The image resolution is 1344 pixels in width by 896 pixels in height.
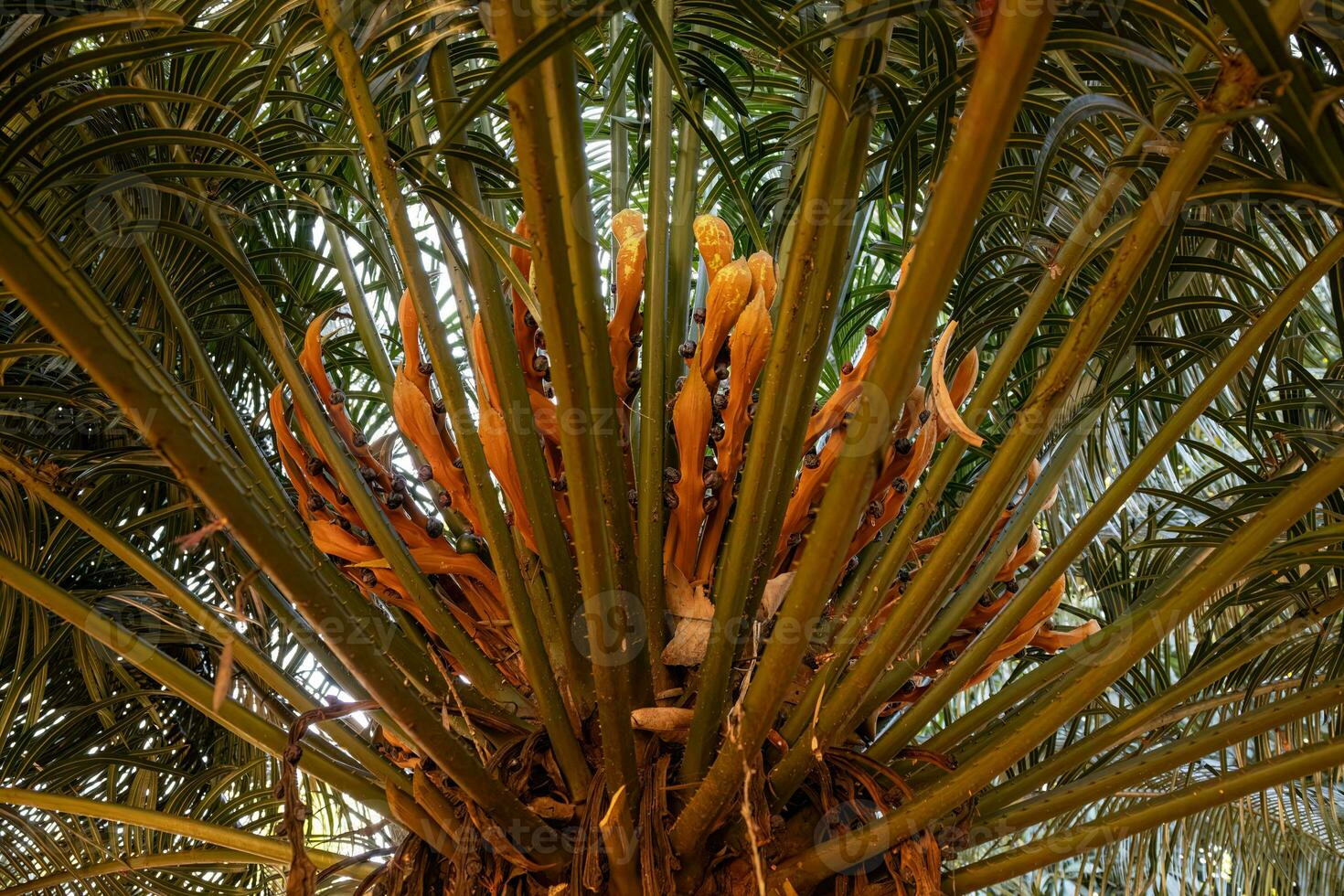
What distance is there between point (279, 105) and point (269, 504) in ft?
2.93

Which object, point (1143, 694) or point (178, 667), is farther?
point (1143, 694)

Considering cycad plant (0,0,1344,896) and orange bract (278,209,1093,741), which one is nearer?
cycad plant (0,0,1344,896)

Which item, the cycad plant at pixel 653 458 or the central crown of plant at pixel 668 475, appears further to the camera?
the central crown of plant at pixel 668 475

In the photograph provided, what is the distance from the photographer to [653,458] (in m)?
1.18

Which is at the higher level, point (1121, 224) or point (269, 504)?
point (1121, 224)

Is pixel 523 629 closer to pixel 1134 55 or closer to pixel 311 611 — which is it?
pixel 311 611

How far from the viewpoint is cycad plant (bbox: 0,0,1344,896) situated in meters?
0.73

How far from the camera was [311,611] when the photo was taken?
72 centimetres

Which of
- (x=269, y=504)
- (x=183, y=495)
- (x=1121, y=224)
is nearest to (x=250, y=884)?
(x=183, y=495)

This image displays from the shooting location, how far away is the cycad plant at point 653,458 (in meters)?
0.73

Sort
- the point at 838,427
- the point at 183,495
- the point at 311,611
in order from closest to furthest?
the point at 311,611, the point at 838,427, the point at 183,495

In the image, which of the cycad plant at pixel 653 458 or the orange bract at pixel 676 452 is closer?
the cycad plant at pixel 653 458

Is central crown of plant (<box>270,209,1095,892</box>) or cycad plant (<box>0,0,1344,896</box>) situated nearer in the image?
cycad plant (<box>0,0,1344,896</box>)

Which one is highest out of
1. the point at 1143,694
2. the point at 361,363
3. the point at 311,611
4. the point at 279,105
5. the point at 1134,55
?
the point at 279,105
